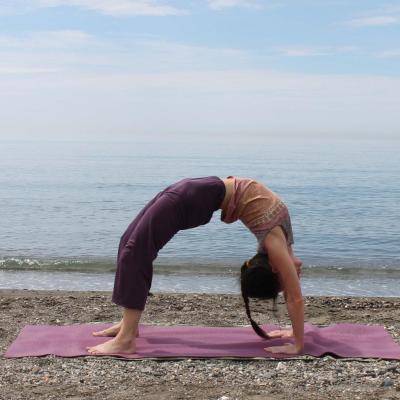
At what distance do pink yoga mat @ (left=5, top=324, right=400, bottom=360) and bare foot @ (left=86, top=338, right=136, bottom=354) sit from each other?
0.22 ft

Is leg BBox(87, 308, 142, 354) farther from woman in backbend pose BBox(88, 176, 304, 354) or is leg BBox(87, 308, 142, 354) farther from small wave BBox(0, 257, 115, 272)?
small wave BBox(0, 257, 115, 272)

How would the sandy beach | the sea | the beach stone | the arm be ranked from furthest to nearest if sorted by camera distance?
the sea < the arm < the beach stone < the sandy beach

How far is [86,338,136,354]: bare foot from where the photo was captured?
5.85 m

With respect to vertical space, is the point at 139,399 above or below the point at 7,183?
above

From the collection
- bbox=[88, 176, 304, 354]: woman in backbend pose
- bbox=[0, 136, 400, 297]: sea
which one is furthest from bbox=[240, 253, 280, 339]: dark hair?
bbox=[0, 136, 400, 297]: sea

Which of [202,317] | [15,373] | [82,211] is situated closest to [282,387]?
[15,373]

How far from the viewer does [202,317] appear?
7.62 metres

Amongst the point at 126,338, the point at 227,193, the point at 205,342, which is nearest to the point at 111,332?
the point at 126,338

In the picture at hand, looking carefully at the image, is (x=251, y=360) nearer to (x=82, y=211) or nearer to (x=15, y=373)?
(x=15, y=373)

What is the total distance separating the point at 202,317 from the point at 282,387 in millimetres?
2642

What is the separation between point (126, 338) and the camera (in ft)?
19.4

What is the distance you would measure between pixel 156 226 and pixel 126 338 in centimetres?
93

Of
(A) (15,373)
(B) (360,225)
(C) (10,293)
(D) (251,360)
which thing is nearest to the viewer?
(A) (15,373)

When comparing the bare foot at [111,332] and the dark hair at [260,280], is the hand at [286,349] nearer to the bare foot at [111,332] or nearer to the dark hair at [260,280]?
the dark hair at [260,280]
